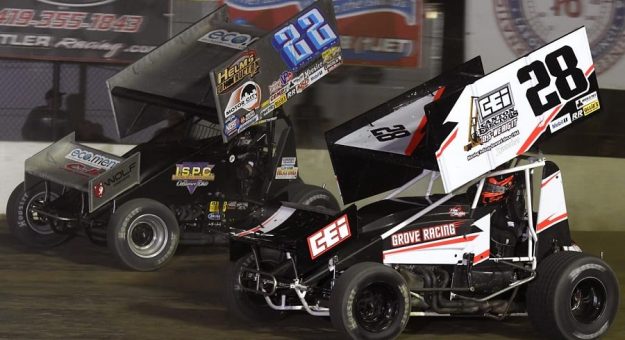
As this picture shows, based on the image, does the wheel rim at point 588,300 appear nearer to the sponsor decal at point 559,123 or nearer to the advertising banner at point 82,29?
the sponsor decal at point 559,123

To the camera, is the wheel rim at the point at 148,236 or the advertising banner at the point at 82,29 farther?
the advertising banner at the point at 82,29

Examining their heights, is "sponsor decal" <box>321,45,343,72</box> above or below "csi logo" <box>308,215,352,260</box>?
above

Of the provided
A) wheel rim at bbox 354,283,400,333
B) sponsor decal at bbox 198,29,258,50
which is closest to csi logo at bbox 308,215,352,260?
wheel rim at bbox 354,283,400,333

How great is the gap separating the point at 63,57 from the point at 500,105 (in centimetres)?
719

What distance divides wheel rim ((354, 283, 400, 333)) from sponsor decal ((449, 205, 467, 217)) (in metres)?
0.78

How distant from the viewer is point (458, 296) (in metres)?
7.38

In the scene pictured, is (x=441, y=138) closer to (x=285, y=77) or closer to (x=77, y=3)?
(x=285, y=77)

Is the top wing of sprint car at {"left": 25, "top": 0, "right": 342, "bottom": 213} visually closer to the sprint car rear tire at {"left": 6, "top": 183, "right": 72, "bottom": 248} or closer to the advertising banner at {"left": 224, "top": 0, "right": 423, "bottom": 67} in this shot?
the sprint car rear tire at {"left": 6, "top": 183, "right": 72, "bottom": 248}

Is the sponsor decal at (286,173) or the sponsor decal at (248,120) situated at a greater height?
the sponsor decal at (248,120)

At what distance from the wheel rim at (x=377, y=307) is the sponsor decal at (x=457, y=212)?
78cm

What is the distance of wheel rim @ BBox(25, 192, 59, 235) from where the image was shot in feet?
36.1

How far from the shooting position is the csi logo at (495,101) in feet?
23.6

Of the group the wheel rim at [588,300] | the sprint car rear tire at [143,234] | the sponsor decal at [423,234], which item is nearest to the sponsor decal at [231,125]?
the sprint car rear tire at [143,234]


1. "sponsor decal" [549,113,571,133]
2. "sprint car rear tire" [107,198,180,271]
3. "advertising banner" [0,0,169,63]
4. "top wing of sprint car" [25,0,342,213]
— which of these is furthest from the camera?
"advertising banner" [0,0,169,63]
